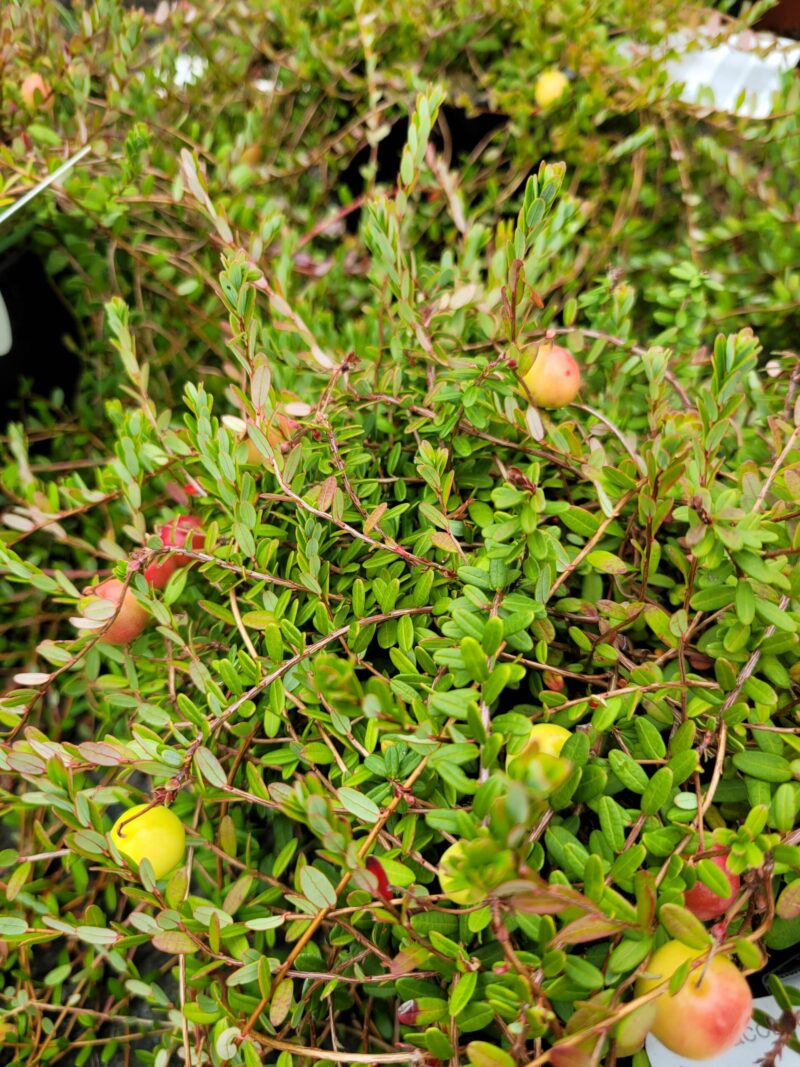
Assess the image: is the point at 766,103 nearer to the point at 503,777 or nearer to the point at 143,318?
the point at 143,318

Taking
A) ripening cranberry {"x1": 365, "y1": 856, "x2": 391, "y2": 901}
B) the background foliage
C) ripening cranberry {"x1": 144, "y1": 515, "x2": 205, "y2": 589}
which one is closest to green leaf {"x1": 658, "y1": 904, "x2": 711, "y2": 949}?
the background foliage

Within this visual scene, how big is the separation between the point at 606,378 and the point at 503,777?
1.45ft

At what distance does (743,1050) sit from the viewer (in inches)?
15.6

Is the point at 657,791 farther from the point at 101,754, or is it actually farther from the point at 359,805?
the point at 101,754

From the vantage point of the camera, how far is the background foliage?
1.15 ft

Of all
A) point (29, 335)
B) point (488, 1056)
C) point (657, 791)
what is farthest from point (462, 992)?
point (29, 335)

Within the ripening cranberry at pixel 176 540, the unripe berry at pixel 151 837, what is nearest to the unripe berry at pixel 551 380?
the ripening cranberry at pixel 176 540

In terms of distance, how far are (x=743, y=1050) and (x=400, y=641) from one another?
0.29 meters

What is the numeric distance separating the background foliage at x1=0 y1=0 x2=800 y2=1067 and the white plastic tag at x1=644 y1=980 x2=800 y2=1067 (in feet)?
0.23

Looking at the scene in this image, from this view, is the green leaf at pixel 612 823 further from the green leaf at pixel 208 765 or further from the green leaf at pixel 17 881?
the green leaf at pixel 17 881

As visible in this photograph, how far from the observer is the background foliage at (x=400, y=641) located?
350 millimetres

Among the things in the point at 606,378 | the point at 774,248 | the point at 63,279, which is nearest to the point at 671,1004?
the point at 606,378

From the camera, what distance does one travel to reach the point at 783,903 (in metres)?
0.33

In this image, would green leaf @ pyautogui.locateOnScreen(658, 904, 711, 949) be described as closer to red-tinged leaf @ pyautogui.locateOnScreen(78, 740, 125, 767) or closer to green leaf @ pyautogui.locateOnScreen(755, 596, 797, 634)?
green leaf @ pyautogui.locateOnScreen(755, 596, 797, 634)
